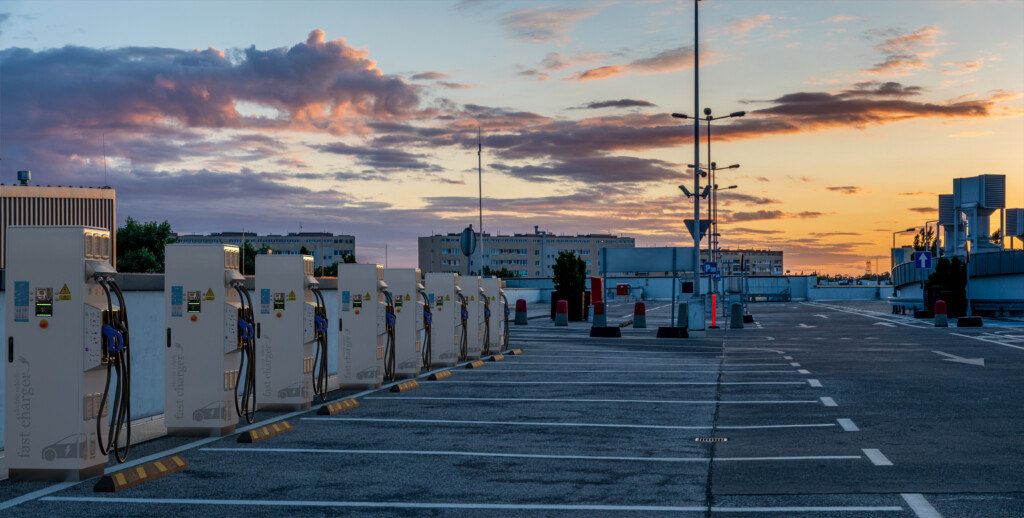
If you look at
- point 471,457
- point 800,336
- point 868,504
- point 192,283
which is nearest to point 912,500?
point 868,504

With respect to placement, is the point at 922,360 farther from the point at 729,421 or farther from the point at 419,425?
the point at 419,425

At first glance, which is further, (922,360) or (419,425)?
(922,360)

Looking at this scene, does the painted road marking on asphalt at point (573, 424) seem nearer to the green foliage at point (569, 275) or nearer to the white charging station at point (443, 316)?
the white charging station at point (443, 316)

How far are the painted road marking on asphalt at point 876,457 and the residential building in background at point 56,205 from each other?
566ft

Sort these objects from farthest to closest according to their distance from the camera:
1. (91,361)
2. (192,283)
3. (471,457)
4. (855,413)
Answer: (855,413), (192,283), (471,457), (91,361)

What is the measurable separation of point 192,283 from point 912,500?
763 centimetres

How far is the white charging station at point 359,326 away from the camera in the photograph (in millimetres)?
16312

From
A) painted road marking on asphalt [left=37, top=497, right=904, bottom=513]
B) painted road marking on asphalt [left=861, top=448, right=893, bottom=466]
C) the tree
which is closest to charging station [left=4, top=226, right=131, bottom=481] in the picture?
painted road marking on asphalt [left=37, top=497, right=904, bottom=513]

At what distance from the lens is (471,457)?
10.1 meters

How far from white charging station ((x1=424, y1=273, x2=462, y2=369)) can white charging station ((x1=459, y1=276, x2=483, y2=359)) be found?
5.13 ft

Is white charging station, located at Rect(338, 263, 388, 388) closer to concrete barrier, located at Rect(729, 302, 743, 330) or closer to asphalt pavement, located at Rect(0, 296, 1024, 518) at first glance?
asphalt pavement, located at Rect(0, 296, 1024, 518)

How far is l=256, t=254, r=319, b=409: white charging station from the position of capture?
13.5 m

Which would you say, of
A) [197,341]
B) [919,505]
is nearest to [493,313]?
[197,341]

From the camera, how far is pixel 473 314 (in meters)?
23.3
